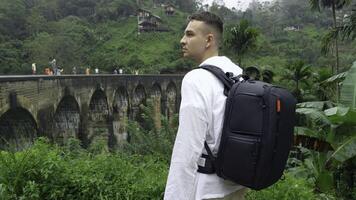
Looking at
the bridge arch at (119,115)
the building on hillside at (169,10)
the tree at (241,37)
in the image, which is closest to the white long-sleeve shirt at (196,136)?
the tree at (241,37)

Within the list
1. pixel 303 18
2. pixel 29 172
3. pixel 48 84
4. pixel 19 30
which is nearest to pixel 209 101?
pixel 29 172

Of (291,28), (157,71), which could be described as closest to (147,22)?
(157,71)

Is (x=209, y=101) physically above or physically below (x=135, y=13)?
below

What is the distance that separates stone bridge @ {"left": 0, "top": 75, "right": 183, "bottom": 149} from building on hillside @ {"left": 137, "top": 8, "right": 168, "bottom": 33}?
24.4m

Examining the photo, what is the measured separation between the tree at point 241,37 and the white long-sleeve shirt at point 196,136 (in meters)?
11.2

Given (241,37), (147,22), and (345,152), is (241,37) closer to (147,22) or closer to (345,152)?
(345,152)

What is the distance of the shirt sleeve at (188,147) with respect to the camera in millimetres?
1479

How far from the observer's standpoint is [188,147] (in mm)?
1479

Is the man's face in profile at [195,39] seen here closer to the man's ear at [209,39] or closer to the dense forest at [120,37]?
the man's ear at [209,39]

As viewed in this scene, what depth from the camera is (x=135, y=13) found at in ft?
191

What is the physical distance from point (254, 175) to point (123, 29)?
54.4m

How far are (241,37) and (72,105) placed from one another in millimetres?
6871

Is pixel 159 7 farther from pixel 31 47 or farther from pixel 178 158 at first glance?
pixel 178 158

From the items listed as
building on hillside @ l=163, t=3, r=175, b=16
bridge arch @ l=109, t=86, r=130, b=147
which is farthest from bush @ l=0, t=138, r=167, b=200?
building on hillside @ l=163, t=3, r=175, b=16
